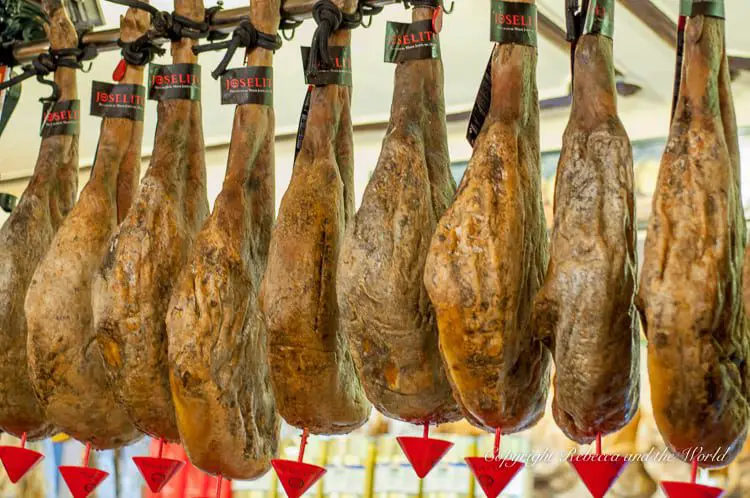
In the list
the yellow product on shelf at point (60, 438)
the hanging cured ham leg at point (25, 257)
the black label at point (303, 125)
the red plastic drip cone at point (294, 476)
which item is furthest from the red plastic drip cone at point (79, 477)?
the yellow product on shelf at point (60, 438)

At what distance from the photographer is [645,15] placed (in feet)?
11.6

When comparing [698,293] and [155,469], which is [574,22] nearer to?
[698,293]

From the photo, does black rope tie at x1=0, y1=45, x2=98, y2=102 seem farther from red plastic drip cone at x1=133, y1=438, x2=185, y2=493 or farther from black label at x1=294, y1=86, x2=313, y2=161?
red plastic drip cone at x1=133, y1=438, x2=185, y2=493

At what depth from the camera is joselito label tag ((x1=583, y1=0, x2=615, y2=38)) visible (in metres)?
1.72

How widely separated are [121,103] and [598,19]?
3.97 feet

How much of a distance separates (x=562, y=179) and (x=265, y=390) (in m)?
0.82

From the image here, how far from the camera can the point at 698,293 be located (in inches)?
57.7

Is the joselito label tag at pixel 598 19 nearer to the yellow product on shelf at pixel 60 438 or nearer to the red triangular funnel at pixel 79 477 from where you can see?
the red triangular funnel at pixel 79 477

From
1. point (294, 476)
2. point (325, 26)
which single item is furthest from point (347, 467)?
point (325, 26)

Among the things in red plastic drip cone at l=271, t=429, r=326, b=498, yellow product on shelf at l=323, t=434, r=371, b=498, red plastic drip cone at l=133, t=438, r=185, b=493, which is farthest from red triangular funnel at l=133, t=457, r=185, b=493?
yellow product on shelf at l=323, t=434, r=371, b=498

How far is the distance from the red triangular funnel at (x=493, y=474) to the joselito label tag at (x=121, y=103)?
4.02 feet

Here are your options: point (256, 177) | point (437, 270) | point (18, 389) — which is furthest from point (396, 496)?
point (437, 270)

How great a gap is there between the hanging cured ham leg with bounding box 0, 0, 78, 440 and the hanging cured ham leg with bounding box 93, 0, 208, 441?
16.4 inches

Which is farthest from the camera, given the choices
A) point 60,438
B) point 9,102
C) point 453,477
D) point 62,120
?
point 60,438
